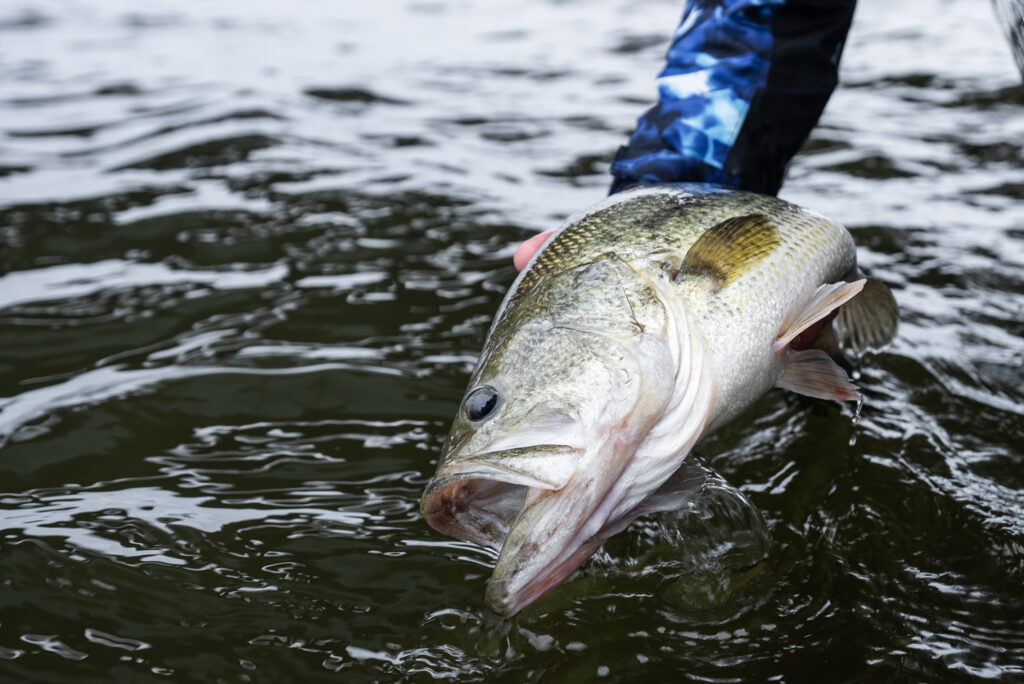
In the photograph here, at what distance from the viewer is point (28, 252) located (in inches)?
208

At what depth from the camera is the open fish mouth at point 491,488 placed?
2189 mm

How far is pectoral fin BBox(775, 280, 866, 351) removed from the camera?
2.53 metres

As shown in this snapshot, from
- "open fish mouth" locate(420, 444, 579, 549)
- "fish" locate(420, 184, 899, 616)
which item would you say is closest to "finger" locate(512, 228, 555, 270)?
"fish" locate(420, 184, 899, 616)

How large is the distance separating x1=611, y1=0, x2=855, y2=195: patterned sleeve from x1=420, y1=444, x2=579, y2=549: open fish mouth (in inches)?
55.3

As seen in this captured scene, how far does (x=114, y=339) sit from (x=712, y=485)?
2704mm

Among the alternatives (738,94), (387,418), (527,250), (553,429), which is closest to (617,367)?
(553,429)

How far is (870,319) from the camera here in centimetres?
328

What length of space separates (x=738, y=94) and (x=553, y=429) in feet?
5.42

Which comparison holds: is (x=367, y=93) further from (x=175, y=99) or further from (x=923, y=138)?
(x=923, y=138)

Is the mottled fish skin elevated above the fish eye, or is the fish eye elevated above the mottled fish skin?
the mottled fish skin

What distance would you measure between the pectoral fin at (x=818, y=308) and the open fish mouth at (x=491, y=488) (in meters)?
0.71

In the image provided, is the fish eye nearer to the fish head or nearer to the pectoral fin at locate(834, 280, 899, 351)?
the fish head

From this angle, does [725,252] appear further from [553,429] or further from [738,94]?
[738,94]

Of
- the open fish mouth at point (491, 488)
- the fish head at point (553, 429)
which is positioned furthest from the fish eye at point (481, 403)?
the open fish mouth at point (491, 488)
